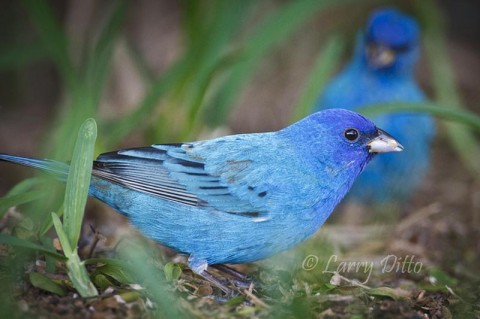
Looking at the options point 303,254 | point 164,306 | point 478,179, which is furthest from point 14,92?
point 164,306

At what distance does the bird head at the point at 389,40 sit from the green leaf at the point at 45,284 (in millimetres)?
3890

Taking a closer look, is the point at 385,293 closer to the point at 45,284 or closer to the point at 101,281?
the point at 101,281

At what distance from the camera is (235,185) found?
3494 millimetres

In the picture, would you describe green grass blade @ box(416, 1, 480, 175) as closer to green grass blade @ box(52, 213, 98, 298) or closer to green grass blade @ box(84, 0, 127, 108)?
green grass blade @ box(84, 0, 127, 108)

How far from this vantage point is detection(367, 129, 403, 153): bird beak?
11.8 feet

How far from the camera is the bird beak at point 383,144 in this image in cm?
361

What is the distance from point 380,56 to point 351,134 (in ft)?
9.14

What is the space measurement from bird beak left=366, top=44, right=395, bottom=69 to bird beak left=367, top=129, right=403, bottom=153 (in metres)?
2.69

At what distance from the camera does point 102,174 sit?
3461 millimetres

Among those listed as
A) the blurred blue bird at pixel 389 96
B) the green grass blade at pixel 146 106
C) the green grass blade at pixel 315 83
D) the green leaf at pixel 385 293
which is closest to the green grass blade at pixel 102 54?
the green grass blade at pixel 146 106

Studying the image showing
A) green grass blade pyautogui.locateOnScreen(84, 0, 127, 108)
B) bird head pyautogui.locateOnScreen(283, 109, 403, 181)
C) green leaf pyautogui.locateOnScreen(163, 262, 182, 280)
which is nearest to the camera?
green leaf pyautogui.locateOnScreen(163, 262, 182, 280)

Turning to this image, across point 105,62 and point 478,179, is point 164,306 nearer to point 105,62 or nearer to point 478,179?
point 105,62

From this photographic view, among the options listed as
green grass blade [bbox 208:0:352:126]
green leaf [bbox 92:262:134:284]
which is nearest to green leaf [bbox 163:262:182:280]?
green leaf [bbox 92:262:134:284]

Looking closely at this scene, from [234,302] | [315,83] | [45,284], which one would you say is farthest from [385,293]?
[315,83]
